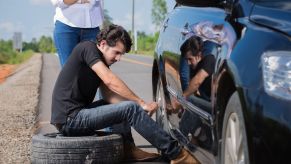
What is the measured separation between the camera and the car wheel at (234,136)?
→ 11.4ft

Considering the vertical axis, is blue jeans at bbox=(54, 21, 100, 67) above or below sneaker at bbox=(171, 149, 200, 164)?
above

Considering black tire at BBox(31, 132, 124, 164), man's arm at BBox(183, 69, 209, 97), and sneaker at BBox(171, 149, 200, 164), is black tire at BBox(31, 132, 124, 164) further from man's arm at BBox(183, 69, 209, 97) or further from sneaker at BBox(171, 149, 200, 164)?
man's arm at BBox(183, 69, 209, 97)

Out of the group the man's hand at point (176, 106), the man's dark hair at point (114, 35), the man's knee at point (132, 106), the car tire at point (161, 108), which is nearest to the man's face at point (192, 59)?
the man's hand at point (176, 106)

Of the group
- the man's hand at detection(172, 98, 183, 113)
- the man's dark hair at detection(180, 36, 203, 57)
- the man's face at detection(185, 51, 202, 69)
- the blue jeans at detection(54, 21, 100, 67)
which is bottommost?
the man's hand at detection(172, 98, 183, 113)

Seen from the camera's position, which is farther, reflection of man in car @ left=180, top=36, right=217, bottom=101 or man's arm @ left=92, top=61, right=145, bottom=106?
man's arm @ left=92, top=61, right=145, bottom=106

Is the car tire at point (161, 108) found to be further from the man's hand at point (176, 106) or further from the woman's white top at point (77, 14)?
the woman's white top at point (77, 14)

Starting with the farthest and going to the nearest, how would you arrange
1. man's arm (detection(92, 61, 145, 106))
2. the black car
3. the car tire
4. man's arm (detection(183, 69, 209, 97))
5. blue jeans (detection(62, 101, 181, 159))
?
the car tire
man's arm (detection(92, 61, 145, 106))
blue jeans (detection(62, 101, 181, 159))
man's arm (detection(183, 69, 209, 97))
the black car

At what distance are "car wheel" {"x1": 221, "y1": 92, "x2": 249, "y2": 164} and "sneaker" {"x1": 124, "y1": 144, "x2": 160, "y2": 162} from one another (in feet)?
6.61

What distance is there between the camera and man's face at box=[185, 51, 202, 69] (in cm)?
440

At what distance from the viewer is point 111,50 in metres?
5.76

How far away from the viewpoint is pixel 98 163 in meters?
5.46

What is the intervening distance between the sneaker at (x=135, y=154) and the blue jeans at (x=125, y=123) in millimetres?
84

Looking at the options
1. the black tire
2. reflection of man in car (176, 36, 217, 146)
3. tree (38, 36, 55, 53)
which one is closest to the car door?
reflection of man in car (176, 36, 217, 146)

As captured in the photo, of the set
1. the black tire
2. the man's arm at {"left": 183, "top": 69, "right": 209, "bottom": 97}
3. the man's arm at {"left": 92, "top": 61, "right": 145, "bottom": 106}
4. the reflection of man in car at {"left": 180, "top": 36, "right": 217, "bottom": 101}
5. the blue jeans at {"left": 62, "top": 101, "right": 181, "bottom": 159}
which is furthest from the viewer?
the man's arm at {"left": 92, "top": 61, "right": 145, "bottom": 106}
